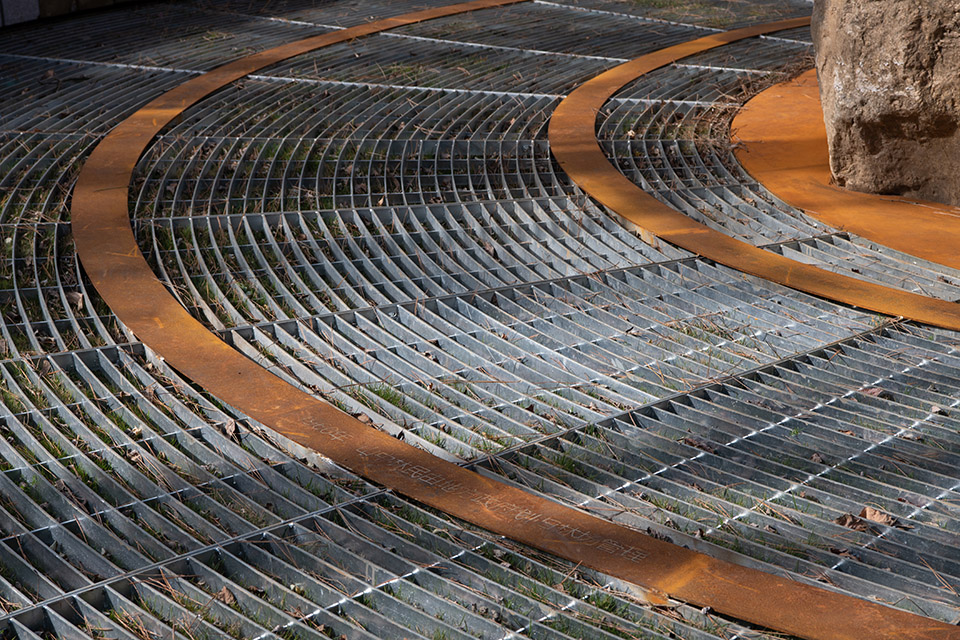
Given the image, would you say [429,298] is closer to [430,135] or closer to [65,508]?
[65,508]

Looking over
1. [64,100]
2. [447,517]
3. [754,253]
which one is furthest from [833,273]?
[64,100]

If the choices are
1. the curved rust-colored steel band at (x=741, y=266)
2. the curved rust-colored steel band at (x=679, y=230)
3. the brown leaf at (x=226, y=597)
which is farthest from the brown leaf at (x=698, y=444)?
the brown leaf at (x=226, y=597)

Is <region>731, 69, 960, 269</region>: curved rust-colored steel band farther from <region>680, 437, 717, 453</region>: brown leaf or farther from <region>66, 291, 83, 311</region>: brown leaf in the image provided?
<region>66, 291, 83, 311</region>: brown leaf

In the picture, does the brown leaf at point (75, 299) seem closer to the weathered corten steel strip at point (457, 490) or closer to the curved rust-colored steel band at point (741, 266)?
the weathered corten steel strip at point (457, 490)

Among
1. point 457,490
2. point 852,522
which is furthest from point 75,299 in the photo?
point 852,522

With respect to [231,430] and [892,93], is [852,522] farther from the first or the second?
[892,93]

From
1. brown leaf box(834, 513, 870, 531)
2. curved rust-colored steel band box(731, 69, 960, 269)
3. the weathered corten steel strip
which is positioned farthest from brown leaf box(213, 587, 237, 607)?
curved rust-colored steel band box(731, 69, 960, 269)

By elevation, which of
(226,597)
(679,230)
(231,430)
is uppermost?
(679,230)
